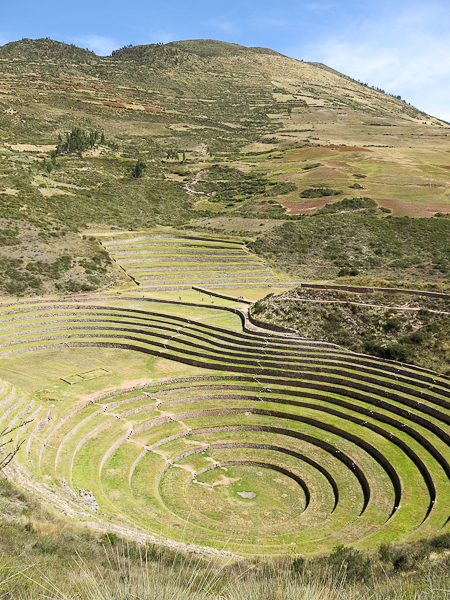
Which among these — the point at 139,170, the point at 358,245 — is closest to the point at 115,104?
the point at 139,170

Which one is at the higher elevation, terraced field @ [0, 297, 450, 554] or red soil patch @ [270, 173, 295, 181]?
red soil patch @ [270, 173, 295, 181]

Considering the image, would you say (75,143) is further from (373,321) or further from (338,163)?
(373,321)

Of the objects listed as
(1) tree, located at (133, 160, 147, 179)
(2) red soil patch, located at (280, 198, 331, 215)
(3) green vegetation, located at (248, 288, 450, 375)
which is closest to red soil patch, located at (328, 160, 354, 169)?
(2) red soil patch, located at (280, 198, 331, 215)

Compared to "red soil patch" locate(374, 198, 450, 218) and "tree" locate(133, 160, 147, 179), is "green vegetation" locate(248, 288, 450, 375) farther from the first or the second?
"tree" locate(133, 160, 147, 179)

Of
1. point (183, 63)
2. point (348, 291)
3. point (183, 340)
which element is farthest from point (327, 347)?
point (183, 63)

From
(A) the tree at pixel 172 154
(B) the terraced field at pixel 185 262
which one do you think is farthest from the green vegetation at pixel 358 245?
(A) the tree at pixel 172 154

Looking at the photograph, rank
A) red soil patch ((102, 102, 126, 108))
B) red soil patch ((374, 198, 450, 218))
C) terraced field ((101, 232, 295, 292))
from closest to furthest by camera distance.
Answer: terraced field ((101, 232, 295, 292))
red soil patch ((374, 198, 450, 218))
red soil patch ((102, 102, 126, 108))

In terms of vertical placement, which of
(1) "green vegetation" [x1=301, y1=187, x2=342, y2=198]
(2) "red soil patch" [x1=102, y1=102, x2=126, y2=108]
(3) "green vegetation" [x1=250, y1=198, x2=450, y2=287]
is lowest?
(3) "green vegetation" [x1=250, y1=198, x2=450, y2=287]

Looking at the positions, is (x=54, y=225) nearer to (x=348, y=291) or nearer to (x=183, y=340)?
(x=183, y=340)
